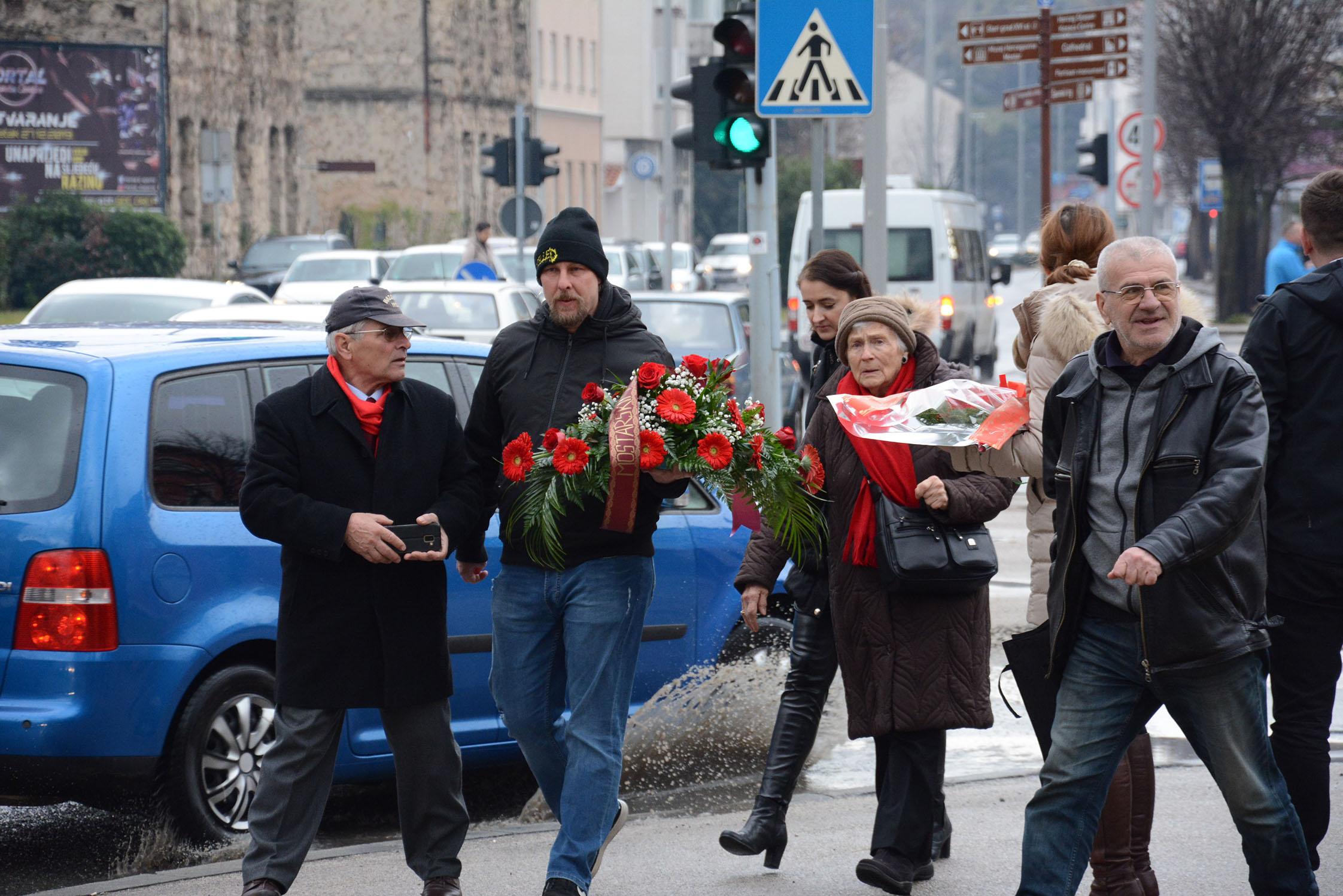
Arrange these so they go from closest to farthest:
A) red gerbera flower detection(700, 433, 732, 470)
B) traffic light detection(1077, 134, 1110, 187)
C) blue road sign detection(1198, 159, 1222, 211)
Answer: red gerbera flower detection(700, 433, 732, 470) < traffic light detection(1077, 134, 1110, 187) < blue road sign detection(1198, 159, 1222, 211)

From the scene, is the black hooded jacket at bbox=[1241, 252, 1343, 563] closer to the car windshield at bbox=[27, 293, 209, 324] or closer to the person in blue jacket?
the person in blue jacket

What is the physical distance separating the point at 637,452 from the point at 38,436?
1.98 metres

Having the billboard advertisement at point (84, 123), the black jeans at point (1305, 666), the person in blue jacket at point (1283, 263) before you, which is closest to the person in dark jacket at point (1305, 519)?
the black jeans at point (1305, 666)

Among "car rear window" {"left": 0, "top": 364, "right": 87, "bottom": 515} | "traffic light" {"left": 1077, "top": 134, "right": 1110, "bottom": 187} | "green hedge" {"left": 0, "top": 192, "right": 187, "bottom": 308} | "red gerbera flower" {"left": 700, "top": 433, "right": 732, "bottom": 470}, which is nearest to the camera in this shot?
"red gerbera flower" {"left": 700, "top": 433, "right": 732, "bottom": 470}

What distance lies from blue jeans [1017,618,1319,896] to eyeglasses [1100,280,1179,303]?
2.48 ft

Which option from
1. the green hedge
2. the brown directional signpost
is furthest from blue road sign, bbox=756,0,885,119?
the green hedge

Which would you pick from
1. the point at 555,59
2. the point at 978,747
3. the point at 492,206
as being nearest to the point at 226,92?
the point at 492,206

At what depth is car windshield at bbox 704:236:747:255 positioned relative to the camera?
55.2 meters

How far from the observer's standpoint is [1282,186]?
4303 cm

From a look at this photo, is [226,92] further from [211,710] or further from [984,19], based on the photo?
[211,710]

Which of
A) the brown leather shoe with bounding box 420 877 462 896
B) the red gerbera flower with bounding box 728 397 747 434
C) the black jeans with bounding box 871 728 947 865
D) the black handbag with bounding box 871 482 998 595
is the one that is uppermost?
the red gerbera flower with bounding box 728 397 747 434

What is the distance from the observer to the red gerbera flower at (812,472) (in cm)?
548

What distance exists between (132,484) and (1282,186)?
133 ft

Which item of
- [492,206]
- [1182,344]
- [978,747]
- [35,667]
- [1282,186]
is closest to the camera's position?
[1182,344]
